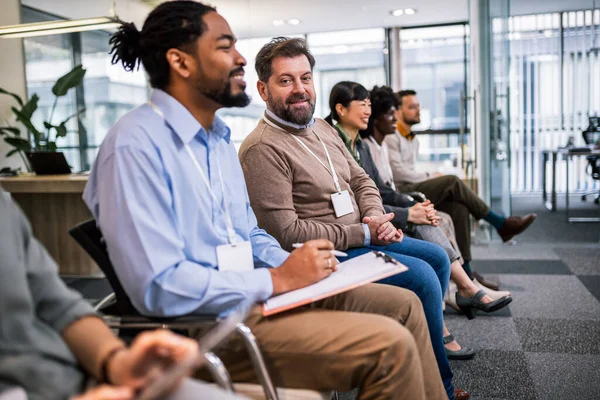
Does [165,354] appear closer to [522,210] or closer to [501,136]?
[501,136]

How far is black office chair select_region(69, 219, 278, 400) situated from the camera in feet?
3.63

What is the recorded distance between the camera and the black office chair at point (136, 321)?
1.11 meters

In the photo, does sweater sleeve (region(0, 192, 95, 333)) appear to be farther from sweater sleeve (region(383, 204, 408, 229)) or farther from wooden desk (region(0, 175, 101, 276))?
wooden desk (region(0, 175, 101, 276))

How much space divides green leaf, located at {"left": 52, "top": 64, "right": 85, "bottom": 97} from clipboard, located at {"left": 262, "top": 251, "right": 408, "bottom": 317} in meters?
4.42

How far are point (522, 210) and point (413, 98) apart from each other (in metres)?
3.97

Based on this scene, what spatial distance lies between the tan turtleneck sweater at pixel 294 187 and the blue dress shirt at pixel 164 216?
19.4 inches

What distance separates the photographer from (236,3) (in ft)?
24.5

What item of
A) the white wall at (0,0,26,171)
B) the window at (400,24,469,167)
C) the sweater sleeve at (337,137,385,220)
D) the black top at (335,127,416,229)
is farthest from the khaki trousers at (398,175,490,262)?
the window at (400,24,469,167)

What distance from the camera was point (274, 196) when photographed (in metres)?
2.00

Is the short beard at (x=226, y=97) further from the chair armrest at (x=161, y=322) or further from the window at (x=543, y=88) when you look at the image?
the window at (x=543, y=88)

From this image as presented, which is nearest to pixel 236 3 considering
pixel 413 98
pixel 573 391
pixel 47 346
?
pixel 413 98

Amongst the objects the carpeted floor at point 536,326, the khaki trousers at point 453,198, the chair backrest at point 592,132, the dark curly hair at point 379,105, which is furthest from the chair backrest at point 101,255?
the chair backrest at point 592,132

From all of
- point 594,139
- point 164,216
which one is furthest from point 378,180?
point 594,139

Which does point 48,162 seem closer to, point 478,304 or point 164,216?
point 478,304
